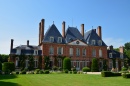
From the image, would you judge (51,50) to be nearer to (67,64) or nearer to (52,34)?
(52,34)

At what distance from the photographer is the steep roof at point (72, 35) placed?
39.5 meters

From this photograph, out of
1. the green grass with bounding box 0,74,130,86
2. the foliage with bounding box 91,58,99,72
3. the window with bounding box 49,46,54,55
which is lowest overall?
the green grass with bounding box 0,74,130,86

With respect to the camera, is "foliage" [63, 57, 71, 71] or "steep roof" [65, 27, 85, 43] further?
"steep roof" [65, 27, 85, 43]

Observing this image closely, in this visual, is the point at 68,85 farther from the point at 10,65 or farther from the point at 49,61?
the point at 49,61

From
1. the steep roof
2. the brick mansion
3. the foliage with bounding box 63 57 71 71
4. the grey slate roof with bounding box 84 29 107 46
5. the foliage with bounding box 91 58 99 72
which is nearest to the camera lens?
the foliage with bounding box 63 57 71 71

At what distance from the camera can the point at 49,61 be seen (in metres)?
36.8

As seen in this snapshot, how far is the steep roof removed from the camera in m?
39.5

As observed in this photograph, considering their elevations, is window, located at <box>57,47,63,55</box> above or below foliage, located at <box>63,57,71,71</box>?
above

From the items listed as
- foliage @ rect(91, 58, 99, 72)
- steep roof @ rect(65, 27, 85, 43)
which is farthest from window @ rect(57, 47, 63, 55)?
foliage @ rect(91, 58, 99, 72)

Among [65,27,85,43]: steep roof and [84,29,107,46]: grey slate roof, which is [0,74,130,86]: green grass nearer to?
[65,27,85,43]: steep roof

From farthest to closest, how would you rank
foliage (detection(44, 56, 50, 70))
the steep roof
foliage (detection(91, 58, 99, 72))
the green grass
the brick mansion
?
1. the steep roof
2. foliage (detection(91, 58, 99, 72))
3. the brick mansion
4. foliage (detection(44, 56, 50, 70))
5. the green grass

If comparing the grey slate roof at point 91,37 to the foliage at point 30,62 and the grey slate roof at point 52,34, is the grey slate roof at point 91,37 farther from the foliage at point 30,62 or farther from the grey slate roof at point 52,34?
the foliage at point 30,62

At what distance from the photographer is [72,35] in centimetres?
4038

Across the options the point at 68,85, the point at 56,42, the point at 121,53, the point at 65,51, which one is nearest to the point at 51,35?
the point at 56,42
